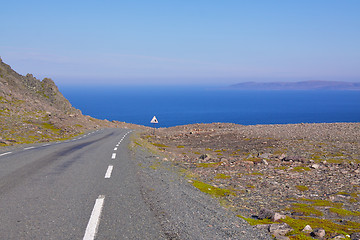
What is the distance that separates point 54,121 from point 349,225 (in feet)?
180

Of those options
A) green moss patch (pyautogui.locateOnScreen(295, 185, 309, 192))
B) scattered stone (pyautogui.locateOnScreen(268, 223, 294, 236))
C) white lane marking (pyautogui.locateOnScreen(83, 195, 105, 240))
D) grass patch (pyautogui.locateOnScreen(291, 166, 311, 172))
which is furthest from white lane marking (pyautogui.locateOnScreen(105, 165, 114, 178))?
grass patch (pyautogui.locateOnScreen(291, 166, 311, 172))

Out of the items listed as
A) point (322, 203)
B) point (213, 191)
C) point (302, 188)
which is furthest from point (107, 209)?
point (302, 188)

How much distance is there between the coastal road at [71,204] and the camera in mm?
6055

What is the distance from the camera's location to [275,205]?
10.8 meters

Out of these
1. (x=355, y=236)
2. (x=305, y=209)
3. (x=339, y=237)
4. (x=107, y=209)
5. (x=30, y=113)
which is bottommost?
(x=305, y=209)

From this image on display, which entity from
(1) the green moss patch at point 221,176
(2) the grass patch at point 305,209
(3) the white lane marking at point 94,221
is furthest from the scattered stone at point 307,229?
(1) the green moss patch at point 221,176

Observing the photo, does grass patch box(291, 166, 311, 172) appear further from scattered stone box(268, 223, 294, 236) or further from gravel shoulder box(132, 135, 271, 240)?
scattered stone box(268, 223, 294, 236)

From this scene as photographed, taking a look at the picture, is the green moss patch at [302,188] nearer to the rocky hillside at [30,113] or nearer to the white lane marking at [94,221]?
the white lane marking at [94,221]

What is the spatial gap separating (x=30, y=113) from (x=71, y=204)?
5517 centimetres

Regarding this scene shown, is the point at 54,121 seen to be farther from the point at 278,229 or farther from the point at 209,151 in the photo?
the point at 278,229

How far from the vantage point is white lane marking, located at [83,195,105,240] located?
19.2 feet

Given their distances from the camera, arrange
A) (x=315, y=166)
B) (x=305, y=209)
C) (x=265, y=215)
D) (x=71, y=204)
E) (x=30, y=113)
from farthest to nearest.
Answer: (x=30, y=113) < (x=315, y=166) < (x=305, y=209) < (x=265, y=215) < (x=71, y=204)

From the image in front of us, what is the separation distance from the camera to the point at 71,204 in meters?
7.85

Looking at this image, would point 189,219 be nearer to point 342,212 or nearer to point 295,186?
point 342,212
